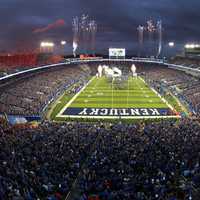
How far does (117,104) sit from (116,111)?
5720 millimetres

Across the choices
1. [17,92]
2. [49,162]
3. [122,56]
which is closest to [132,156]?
[49,162]

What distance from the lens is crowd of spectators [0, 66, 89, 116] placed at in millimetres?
40625

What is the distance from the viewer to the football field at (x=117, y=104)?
43.5 m

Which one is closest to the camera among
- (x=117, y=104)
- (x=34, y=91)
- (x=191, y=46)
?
(x=117, y=104)

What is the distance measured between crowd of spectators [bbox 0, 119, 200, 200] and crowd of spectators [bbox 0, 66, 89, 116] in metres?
16.2

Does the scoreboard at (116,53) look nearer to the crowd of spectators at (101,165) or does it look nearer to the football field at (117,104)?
the football field at (117,104)

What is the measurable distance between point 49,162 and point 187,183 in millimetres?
6531

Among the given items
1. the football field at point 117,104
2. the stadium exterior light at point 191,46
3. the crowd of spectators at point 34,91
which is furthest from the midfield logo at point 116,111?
the stadium exterior light at point 191,46

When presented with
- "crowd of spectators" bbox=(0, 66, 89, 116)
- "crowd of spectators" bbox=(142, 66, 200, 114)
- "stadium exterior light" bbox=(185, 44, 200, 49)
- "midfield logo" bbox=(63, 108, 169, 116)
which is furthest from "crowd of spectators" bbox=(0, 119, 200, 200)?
"stadium exterior light" bbox=(185, 44, 200, 49)

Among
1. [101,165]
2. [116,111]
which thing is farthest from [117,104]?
[101,165]

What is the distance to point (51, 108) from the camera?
156ft

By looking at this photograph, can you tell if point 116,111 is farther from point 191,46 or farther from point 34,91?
point 191,46

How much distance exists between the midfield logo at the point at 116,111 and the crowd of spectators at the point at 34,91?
13.4ft

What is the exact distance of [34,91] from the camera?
53.9 m
